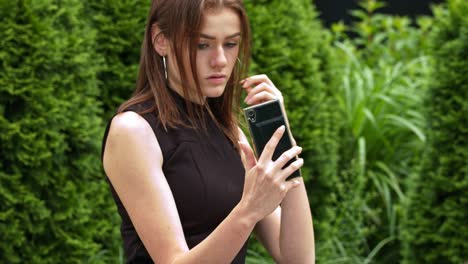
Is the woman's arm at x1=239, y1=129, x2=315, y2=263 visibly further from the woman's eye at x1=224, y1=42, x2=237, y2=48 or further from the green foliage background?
the green foliage background

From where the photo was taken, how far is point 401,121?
5.31 m

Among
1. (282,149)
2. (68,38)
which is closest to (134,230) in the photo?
(282,149)

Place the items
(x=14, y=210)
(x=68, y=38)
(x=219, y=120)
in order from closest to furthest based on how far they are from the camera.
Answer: (x=219, y=120) < (x=14, y=210) < (x=68, y=38)

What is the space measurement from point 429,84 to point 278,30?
948mm

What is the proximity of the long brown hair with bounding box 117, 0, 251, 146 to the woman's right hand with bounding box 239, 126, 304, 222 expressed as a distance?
0.41m

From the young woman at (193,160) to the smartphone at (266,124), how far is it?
0.16ft

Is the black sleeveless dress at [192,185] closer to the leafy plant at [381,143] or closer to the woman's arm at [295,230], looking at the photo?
the woman's arm at [295,230]

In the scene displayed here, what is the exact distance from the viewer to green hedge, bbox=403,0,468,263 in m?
4.57

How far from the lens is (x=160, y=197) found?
2215mm

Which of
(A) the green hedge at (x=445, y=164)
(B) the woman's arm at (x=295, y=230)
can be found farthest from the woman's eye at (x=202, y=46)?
(A) the green hedge at (x=445, y=164)

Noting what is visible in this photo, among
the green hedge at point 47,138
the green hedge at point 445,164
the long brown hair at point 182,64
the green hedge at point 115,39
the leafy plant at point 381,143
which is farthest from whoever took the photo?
the leafy plant at point 381,143

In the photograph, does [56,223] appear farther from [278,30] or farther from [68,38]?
[278,30]

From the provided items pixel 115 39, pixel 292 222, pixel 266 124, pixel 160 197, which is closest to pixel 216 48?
pixel 266 124

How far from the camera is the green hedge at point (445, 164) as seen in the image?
4.57 meters
